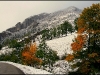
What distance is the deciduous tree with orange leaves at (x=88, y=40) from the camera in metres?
31.4

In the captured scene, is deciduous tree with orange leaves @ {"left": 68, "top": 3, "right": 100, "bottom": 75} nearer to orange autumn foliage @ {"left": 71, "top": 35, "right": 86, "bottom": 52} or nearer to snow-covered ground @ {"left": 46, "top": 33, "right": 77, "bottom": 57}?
orange autumn foliage @ {"left": 71, "top": 35, "right": 86, "bottom": 52}

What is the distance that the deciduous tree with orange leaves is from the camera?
31.4 m

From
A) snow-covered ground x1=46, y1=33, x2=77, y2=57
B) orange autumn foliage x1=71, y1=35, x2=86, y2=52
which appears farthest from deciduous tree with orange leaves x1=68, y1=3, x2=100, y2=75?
snow-covered ground x1=46, y1=33, x2=77, y2=57

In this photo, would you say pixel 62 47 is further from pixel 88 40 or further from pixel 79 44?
pixel 79 44

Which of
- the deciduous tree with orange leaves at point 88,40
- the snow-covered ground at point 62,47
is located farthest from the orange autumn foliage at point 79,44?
the snow-covered ground at point 62,47

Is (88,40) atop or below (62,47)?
Result: atop

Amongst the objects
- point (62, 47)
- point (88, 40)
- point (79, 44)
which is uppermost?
point (88, 40)

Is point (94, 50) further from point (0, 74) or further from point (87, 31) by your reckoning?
point (0, 74)

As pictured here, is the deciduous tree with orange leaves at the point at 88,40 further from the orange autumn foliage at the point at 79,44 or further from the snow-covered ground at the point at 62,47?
the snow-covered ground at the point at 62,47

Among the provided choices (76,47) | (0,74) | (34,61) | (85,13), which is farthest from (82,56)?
(34,61)

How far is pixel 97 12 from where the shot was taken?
32188 mm

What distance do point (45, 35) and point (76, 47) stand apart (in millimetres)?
127598

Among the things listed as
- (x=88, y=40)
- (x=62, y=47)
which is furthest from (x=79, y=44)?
(x=62, y=47)

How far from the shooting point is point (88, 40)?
32.8m
